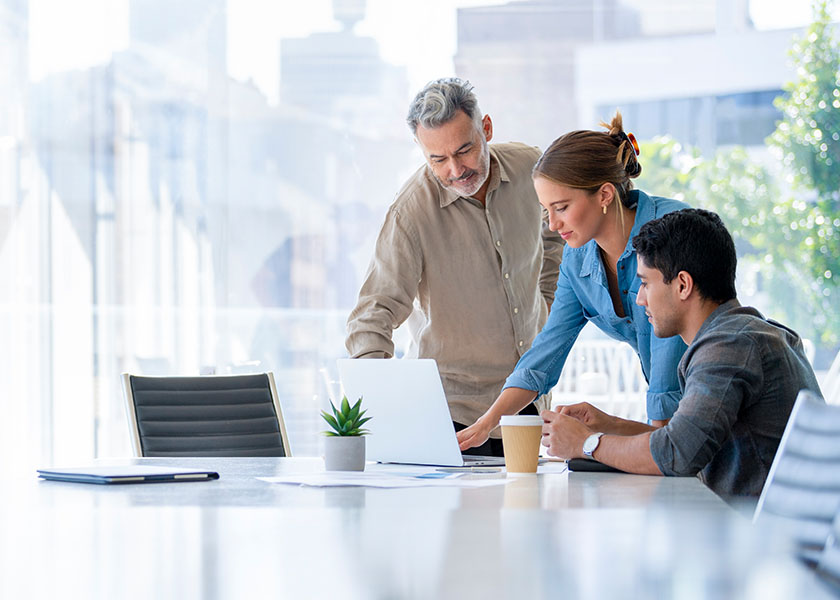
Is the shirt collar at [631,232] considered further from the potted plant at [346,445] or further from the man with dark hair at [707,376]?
the potted plant at [346,445]

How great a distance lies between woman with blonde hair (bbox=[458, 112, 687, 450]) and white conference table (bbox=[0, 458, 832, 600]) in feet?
1.60

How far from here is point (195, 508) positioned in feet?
4.14

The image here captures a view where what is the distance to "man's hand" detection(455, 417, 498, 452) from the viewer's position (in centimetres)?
201

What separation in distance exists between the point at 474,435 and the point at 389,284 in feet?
1.89

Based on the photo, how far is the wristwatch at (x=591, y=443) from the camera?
5.65ft

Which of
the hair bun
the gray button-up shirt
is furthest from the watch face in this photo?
the hair bun

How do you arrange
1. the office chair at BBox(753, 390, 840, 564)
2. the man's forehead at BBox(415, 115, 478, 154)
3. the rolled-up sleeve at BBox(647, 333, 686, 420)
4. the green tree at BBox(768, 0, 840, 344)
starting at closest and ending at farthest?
the office chair at BBox(753, 390, 840, 564) < the rolled-up sleeve at BBox(647, 333, 686, 420) < the man's forehead at BBox(415, 115, 478, 154) < the green tree at BBox(768, 0, 840, 344)

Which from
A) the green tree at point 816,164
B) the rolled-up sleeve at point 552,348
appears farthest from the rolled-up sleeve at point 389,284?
the green tree at point 816,164

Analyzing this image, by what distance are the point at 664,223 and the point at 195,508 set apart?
3.14 ft

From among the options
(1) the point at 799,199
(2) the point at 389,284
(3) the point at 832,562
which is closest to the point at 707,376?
(3) the point at 832,562

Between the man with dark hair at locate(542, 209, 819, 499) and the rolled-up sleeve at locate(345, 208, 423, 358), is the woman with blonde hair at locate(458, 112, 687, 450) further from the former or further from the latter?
the rolled-up sleeve at locate(345, 208, 423, 358)

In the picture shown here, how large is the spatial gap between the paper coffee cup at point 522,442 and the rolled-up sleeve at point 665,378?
30 cm

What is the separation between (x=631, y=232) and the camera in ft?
6.68

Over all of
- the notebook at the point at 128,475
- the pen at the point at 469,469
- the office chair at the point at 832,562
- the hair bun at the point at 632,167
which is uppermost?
the hair bun at the point at 632,167
